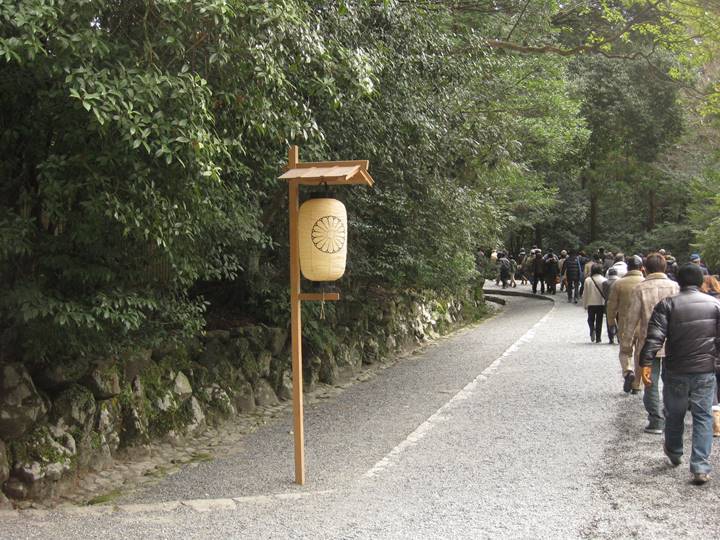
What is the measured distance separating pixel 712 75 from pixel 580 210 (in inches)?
569

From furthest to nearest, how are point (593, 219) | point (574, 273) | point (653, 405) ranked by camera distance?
point (593, 219) → point (574, 273) → point (653, 405)

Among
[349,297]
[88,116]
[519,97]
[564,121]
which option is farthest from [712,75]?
[88,116]

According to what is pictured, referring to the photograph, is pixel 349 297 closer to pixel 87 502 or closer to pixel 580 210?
pixel 87 502

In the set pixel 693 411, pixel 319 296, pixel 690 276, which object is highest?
pixel 690 276

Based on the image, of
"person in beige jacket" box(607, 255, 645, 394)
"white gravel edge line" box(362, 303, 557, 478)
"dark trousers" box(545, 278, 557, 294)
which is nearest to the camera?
"white gravel edge line" box(362, 303, 557, 478)

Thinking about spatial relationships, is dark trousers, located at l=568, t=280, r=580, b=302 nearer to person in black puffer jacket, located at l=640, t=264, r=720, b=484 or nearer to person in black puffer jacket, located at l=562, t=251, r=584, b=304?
person in black puffer jacket, located at l=562, t=251, r=584, b=304

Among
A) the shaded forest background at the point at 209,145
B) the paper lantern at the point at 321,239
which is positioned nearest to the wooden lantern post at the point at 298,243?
the paper lantern at the point at 321,239

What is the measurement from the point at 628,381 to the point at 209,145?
6.66 m

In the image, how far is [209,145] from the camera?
5492 mm

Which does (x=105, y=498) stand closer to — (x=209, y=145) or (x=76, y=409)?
(x=76, y=409)

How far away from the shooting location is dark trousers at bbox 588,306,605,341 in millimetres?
14773

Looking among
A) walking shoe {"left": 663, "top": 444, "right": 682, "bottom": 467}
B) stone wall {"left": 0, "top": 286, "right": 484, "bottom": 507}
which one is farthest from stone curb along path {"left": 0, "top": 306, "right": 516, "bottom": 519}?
walking shoe {"left": 663, "top": 444, "right": 682, "bottom": 467}

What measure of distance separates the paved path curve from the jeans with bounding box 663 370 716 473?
211 mm

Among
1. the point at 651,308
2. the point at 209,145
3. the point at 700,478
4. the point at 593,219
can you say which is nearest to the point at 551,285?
the point at 593,219
